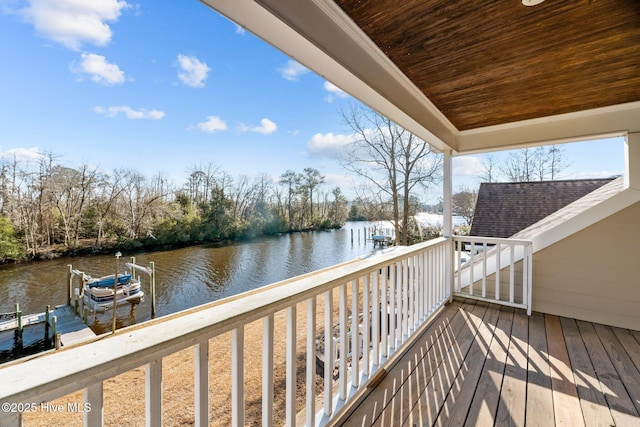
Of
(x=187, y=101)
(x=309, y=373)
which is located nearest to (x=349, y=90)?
(x=309, y=373)

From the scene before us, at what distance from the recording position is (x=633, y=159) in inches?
108

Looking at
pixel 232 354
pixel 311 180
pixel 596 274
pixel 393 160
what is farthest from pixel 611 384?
pixel 311 180

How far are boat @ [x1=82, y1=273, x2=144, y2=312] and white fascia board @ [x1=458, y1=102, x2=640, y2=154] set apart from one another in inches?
202

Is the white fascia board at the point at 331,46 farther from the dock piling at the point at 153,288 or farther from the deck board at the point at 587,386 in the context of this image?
the dock piling at the point at 153,288

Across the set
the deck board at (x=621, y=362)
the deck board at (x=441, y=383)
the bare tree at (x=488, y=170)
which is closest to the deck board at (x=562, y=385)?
the deck board at (x=621, y=362)

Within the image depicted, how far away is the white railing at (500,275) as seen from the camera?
3.16 meters

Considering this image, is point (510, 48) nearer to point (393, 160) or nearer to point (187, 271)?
point (187, 271)

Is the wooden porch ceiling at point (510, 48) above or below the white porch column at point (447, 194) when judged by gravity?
above

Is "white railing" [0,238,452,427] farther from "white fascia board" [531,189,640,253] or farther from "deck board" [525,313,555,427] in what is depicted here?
"white fascia board" [531,189,640,253]

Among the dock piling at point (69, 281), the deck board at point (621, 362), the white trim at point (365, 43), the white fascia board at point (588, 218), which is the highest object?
the white trim at point (365, 43)

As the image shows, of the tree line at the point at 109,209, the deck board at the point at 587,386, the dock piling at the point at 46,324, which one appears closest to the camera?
the deck board at the point at 587,386

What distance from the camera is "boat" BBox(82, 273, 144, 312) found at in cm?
408

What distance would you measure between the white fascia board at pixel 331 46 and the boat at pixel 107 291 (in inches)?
151

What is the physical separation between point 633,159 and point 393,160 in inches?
281
